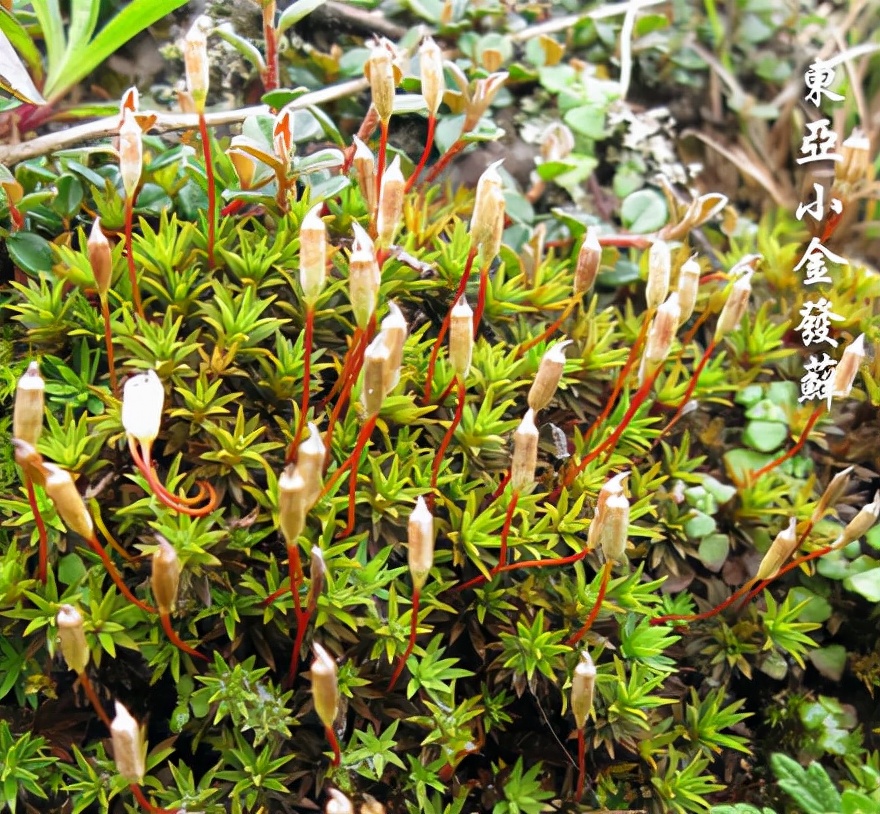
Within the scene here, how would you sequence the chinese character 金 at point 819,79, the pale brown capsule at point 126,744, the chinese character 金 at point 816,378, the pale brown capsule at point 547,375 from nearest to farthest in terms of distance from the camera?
the pale brown capsule at point 126,744 → the pale brown capsule at point 547,375 → the chinese character 金 at point 816,378 → the chinese character 金 at point 819,79

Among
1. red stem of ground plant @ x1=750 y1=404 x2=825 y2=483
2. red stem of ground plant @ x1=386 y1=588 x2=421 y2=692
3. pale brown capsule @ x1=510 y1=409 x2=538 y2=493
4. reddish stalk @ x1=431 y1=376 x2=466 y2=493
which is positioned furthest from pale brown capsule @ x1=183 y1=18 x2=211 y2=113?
red stem of ground plant @ x1=750 y1=404 x2=825 y2=483

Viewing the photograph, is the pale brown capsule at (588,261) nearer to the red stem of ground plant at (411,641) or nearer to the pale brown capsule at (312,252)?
the pale brown capsule at (312,252)

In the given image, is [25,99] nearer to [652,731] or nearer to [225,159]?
[225,159]

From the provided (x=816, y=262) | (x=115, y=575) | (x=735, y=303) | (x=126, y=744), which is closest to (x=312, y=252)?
(x=115, y=575)

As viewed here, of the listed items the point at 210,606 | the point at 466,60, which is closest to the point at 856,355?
the point at 210,606

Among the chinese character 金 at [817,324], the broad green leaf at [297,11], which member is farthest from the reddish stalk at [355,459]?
the chinese character 金 at [817,324]
